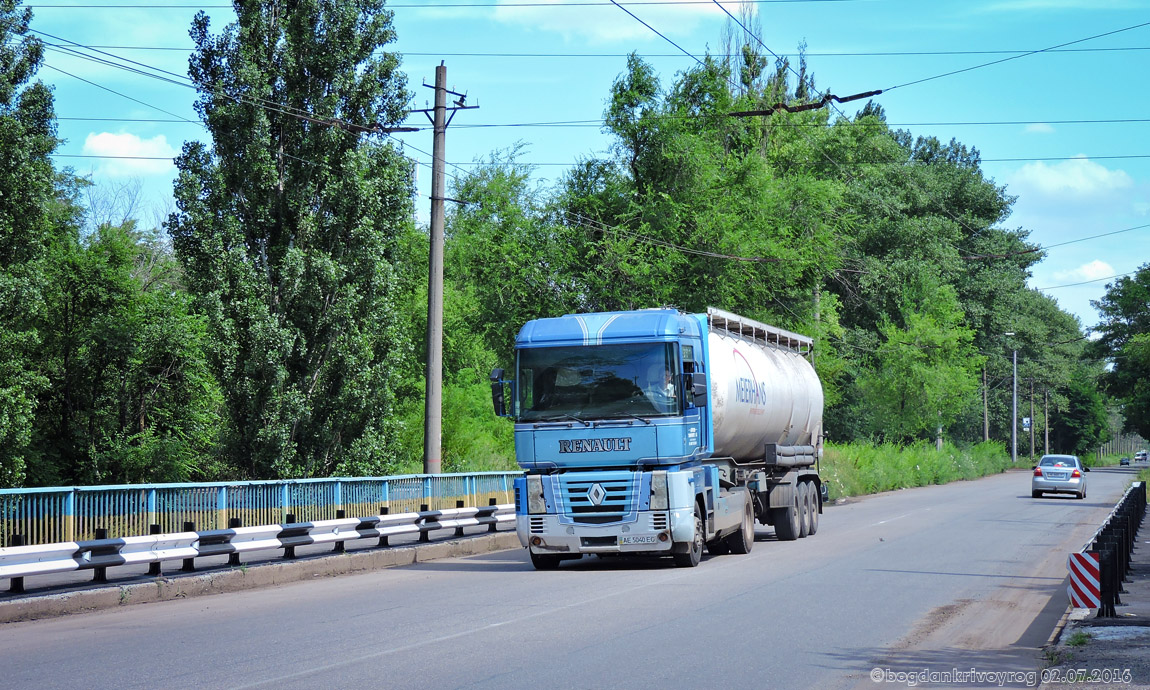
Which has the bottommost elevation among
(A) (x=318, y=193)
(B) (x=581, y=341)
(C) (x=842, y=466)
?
(C) (x=842, y=466)

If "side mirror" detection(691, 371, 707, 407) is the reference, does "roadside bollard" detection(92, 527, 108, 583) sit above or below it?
below

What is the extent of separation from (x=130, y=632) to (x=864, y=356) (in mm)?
57871

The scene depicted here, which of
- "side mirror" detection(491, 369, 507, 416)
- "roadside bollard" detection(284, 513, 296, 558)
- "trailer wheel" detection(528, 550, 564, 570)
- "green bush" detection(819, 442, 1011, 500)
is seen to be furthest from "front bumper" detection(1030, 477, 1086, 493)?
"roadside bollard" detection(284, 513, 296, 558)

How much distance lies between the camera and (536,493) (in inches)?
664

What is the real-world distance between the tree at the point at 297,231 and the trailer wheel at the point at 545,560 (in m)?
8.52

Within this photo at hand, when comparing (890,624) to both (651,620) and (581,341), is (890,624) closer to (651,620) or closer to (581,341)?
(651,620)

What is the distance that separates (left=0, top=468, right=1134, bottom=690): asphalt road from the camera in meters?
8.45

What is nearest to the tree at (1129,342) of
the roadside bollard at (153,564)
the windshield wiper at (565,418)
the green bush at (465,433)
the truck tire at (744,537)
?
the green bush at (465,433)

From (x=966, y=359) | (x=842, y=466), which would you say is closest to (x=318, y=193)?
(x=842, y=466)

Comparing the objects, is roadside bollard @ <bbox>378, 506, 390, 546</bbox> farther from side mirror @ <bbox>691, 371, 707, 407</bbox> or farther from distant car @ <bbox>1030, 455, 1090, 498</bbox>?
distant car @ <bbox>1030, 455, 1090, 498</bbox>

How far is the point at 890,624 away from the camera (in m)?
11.2

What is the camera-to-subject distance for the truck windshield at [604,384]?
1664 cm

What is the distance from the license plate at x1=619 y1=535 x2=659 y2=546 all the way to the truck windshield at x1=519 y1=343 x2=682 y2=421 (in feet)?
5.84

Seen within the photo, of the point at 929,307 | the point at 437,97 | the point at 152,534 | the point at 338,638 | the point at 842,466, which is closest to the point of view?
the point at 338,638
